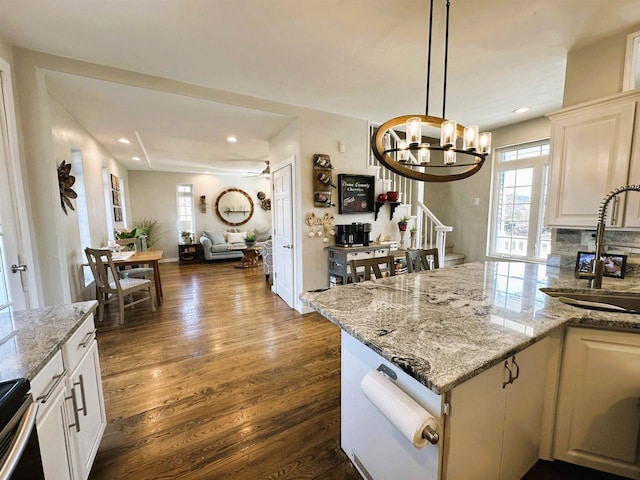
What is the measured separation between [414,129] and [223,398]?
2.25 m

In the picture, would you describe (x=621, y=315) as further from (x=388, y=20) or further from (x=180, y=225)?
(x=180, y=225)

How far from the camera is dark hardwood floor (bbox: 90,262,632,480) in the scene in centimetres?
144

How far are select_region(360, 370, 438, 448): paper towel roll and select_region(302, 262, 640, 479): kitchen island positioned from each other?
0.05m

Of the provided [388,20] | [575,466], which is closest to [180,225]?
[388,20]

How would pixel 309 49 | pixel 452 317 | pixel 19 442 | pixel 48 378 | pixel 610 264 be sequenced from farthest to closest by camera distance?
pixel 309 49 → pixel 610 264 → pixel 452 317 → pixel 48 378 → pixel 19 442

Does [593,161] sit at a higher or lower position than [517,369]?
higher

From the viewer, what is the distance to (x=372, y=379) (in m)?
1.02

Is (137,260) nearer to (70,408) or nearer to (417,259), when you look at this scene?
(70,408)

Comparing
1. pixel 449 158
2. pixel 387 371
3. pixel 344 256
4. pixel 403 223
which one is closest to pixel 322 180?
pixel 344 256

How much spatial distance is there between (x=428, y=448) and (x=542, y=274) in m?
1.80

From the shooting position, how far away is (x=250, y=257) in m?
6.60

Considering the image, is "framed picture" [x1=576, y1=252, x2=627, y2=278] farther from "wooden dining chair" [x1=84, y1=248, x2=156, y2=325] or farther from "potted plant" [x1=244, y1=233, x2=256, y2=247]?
"potted plant" [x1=244, y1=233, x2=256, y2=247]

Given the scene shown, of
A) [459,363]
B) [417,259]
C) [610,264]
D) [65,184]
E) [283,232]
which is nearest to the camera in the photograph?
[459,363]

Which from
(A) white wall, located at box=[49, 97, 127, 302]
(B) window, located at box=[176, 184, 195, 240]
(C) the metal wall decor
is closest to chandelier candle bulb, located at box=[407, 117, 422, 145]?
(A) white wall, located at box=[49, 97, 127, 302]
